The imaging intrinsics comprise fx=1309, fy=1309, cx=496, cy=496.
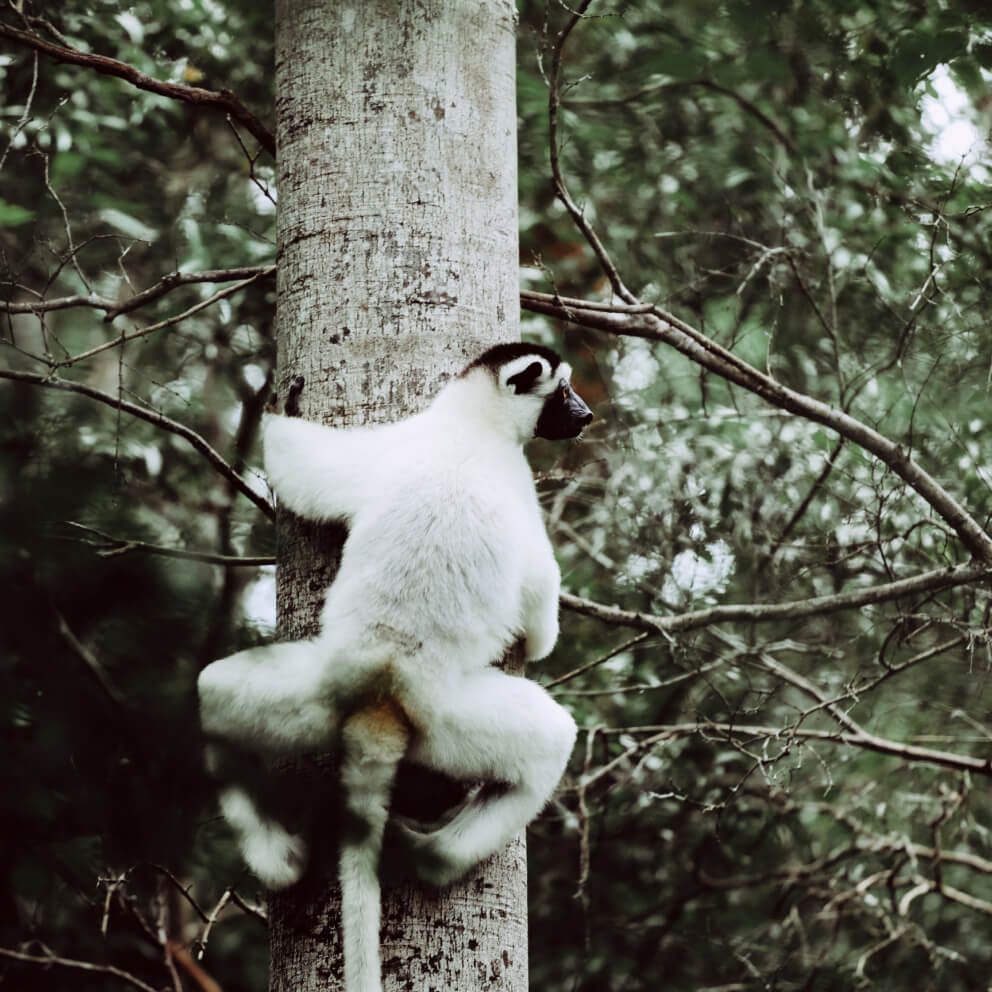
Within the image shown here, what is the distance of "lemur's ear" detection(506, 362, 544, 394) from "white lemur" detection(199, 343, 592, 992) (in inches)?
4.0

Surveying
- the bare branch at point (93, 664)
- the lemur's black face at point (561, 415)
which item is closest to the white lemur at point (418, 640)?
the lemur's black face at point (561, 415)

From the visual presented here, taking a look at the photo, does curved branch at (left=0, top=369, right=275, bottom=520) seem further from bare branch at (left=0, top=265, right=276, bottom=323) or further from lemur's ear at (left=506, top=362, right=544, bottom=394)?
lemur's ear at (left=506, top=362, right=544, bottom=394)

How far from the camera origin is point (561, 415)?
10.5ft

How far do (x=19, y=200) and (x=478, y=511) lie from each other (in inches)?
172

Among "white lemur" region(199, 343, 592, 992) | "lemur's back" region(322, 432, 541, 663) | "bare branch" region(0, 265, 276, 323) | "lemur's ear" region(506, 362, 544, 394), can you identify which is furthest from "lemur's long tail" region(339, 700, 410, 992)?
"bare branch" region(0, 265, 276, 323)

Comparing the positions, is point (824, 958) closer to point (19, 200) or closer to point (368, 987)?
point (368, 987)

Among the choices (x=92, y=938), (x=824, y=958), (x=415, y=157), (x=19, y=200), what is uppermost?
(x=19, y=200)

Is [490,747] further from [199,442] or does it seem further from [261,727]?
[199,442]

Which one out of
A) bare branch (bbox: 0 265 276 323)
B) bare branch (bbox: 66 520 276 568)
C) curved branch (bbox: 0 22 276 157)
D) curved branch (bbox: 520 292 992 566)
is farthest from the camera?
curved branch (bbox: 520 292 992 566)

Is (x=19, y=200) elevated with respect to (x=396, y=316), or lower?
elevated

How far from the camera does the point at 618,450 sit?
5.98 m

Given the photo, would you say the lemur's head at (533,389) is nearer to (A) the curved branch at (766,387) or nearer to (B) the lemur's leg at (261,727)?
(A) the curved branch at (766,387)

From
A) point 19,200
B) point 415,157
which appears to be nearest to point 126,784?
point 415,157

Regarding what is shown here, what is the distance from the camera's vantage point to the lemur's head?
2867 mm
